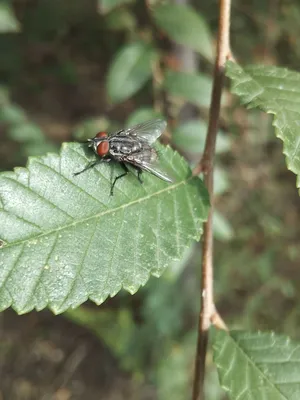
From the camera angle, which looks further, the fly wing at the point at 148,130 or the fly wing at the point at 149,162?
the fly wing at the point at 148,130

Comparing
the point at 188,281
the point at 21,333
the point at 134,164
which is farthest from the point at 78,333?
the point at 134,164

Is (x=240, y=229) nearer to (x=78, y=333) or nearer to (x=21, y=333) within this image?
(x=78, y=333)

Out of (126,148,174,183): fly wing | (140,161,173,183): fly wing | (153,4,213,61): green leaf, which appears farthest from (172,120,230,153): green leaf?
(140,161,173,183): fly wing

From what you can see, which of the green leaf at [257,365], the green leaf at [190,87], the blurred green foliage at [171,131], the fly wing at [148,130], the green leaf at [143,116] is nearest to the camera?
the green leaf at [257,365]

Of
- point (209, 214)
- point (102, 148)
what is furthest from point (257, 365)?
point (102, 148)

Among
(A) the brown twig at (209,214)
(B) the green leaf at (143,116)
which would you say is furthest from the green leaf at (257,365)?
(B) the green leaf at (143,116)

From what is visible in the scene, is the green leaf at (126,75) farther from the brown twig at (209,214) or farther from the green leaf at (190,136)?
the brown twig at (209,214)
